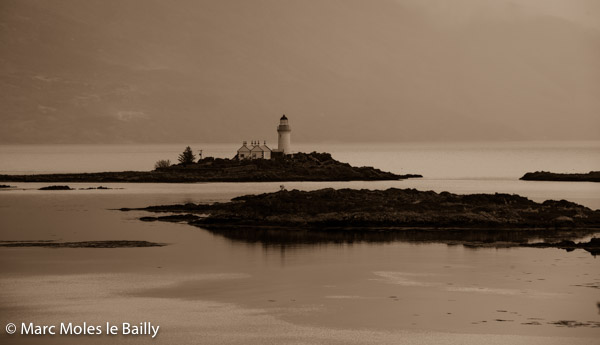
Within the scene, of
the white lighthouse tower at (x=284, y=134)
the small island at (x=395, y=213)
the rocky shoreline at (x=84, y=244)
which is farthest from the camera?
the white lighthouse tower at (x=284, y=134)

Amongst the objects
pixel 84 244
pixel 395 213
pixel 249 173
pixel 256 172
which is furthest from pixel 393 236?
pixel 249 173

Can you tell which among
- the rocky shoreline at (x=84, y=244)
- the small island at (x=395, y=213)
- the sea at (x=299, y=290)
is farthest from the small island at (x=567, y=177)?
the rocky shoreline at (x=84, y=244)

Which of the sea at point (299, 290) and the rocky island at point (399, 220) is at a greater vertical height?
the rocky island at point (399, 220)

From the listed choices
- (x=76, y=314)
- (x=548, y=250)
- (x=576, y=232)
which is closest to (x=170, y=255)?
(x=76, y=314)

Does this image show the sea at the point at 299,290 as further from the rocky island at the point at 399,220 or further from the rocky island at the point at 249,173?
the rocky island at the point at 249,173

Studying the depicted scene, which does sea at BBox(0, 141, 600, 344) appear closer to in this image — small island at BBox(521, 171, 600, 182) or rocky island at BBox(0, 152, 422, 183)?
rocky island at BBox(0, 152, 422, 183)

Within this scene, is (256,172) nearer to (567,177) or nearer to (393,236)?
(567,177)

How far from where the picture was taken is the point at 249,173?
11312 cm

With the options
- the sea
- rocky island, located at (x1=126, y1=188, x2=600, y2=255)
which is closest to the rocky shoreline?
the sea

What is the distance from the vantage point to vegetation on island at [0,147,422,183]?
111312mm

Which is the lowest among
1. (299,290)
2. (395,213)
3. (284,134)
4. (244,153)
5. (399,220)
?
(299,290)

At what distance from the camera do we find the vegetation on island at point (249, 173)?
365ft

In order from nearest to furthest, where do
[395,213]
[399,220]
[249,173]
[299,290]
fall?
1. [299,290]
2. [399,220]
3. [395,213]
4. [249,173]

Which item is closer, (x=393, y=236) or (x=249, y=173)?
(x=393, y=236)
